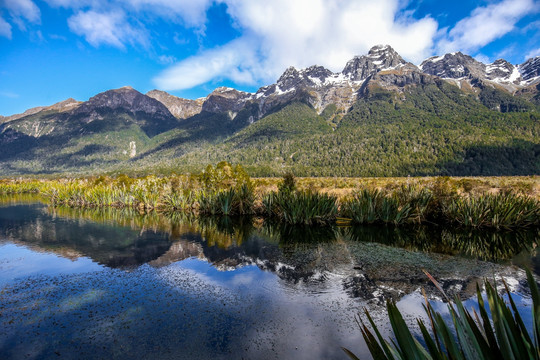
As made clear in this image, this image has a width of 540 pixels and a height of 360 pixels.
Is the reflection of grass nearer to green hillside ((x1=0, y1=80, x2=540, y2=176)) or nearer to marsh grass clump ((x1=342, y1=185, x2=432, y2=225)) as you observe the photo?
marsh grass clump ((x1=342, y1=185, x2=432, y2=225))

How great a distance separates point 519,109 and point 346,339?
218 meters

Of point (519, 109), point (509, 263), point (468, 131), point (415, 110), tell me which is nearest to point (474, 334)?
point (509, 263)

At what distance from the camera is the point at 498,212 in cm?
1317

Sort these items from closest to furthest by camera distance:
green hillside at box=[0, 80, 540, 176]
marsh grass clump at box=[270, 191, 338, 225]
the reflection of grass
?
the reflection of grass → marsh grass clump at box=[270, 191, 338, 225] → green hillside at box=[0, 80, 540, 176]

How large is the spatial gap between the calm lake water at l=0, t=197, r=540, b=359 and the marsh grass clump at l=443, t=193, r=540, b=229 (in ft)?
3.08

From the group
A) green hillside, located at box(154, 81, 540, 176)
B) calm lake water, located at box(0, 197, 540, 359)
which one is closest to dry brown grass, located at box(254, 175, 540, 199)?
calm lake water, located at box(0, 197, 540, 359)

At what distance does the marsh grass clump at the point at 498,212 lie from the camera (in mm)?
13133

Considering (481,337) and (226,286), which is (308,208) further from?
(481,337)

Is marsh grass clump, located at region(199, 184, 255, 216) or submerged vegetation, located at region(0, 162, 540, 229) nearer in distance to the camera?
submerged vegetation, located at region(0, 162, 540, 229)

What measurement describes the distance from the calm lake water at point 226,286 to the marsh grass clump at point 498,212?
94cm

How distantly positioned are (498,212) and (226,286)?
42.8 feet

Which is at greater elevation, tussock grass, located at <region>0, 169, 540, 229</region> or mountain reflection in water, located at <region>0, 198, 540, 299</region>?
tussock grass, located at <region>0, 169, 540, 229</region>

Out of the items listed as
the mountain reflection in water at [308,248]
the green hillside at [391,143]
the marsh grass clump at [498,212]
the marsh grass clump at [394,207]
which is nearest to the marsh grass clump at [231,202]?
the mountain reflection in water at [308,248]

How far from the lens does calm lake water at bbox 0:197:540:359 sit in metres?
4.64
